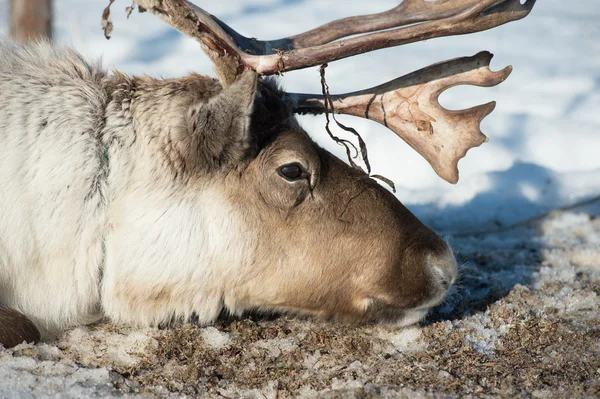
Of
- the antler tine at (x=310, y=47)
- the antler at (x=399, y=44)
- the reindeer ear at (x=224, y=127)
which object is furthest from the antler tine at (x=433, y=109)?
the reindeer ear at (x=224, y=127)

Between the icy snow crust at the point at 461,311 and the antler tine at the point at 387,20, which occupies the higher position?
the antler tine at the point at 387,20

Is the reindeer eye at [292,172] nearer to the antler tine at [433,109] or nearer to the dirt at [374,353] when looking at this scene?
the antler tine at [433,109]

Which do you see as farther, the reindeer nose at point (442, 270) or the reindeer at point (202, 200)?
the reindeer nose at point (442, 270)

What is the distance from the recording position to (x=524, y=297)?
13.1 ft

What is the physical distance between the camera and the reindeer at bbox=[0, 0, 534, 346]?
3.25m

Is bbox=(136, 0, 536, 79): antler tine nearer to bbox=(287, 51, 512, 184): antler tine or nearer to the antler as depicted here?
the antler

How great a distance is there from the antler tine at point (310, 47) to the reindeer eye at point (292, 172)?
0.43m

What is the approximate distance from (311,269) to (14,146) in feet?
4.68

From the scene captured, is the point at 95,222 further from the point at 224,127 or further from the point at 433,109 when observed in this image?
the point at 433,109

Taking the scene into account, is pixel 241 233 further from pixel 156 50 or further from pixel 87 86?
pixel 156 50

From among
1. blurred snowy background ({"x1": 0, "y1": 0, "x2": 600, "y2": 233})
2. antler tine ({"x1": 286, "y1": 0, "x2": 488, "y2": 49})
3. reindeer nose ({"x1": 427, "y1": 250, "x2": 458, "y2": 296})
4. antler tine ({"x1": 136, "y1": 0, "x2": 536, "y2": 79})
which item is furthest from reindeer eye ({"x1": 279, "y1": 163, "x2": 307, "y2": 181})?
blurred snowy background ({"x1": 0, "y1": 0, "x2": 600, "y2": 233})

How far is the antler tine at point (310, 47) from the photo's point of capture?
3164mm

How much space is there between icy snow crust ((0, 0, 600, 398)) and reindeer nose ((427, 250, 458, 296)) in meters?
0.25

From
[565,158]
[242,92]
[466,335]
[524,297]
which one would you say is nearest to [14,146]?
[242,92]
